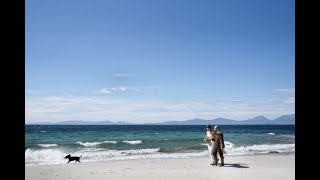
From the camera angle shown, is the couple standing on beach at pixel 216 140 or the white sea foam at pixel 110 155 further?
the white sea foam at pixel 110 155

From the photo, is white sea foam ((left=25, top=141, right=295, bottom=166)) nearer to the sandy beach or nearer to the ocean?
the ocean

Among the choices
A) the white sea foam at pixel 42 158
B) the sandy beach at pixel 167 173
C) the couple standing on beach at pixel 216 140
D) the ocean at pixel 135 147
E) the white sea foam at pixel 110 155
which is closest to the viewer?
the sandy beach at pixel 167 173

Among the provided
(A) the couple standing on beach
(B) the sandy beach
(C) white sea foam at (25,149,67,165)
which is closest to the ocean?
(C) white sea foam at (25,149,67,165)

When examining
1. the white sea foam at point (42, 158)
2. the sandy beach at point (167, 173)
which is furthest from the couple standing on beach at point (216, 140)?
the white sea foam at point (42, 158)

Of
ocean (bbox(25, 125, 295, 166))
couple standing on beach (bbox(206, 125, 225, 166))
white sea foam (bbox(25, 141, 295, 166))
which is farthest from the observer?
ocean (bbox(25, 125, 295, 166))

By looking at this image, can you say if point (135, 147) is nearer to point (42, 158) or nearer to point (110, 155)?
point (110, 155)

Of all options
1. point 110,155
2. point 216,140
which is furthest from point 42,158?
point 216,140

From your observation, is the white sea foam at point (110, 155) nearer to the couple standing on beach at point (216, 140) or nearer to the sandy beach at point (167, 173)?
Result: the sandy beach at point (167, 173)
